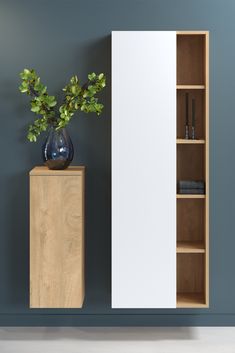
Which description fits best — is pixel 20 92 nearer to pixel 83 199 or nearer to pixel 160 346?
pixel 83 199

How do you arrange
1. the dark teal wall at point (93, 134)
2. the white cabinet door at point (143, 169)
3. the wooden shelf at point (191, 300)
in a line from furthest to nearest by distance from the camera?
the dark teal wall at point (93, 134), the wooden shelf at point (191, 300), the white cabinet door at point (143, 169)

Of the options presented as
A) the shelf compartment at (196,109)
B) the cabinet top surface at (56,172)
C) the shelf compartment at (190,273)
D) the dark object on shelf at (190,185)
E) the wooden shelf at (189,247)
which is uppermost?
the shelf compartment at (196,109)

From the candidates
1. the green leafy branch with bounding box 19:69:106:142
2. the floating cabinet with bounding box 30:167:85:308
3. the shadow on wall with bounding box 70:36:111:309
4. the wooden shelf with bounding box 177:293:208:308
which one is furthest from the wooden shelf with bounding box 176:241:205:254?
the green leafy branch with bounding box 19:69:106:142

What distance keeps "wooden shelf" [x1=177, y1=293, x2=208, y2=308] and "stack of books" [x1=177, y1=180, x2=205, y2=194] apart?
62 cm

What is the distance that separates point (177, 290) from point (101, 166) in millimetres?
877

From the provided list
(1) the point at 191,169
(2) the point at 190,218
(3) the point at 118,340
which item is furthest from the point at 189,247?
(3) the point at 118,340

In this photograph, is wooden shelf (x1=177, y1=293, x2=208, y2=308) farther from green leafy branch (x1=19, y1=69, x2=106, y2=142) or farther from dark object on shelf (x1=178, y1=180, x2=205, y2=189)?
green leafy branch (x1=19, y1=69, x2=106, y2=142)

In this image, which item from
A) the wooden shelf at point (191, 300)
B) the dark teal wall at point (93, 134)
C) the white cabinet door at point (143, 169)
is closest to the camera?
the white cabinet door at point (143, 169)

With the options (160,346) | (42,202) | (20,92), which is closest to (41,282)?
(42,202)

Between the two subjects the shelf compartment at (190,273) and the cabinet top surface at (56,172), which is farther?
the shelf compartment at (190,273)

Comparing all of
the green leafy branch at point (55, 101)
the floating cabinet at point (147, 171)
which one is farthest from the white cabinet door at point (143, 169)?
the green leafy branch at point (55, 101)

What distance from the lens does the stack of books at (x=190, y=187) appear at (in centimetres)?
381

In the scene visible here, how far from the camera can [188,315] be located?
13.4ft

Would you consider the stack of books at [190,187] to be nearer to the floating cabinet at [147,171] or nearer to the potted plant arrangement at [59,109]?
the floating cabinet at [147,171]
